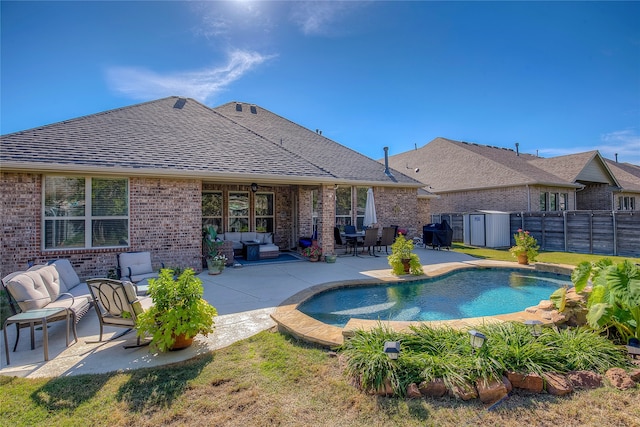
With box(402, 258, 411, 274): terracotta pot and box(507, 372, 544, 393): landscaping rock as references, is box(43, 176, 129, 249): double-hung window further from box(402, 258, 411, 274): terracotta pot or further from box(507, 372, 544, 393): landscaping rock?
box(507, 372, 544, 393): landscaping rock

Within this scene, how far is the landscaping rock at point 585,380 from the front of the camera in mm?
3153

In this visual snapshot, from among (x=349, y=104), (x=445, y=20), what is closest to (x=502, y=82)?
(x=445, y=20)

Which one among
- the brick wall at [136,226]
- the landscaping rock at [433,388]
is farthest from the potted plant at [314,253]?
the landscaping rock at [433,388]

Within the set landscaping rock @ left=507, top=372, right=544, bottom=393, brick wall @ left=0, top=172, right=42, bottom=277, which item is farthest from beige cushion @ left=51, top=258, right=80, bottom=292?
landscaping rock @ left=507, top=372, right=544, bottom=393

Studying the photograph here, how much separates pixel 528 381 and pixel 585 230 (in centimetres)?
1464

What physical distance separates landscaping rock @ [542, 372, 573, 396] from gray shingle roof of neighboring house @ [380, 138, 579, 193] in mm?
17158

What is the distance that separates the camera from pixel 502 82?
40.9ft

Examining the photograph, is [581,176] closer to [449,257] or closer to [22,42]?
[449,257]

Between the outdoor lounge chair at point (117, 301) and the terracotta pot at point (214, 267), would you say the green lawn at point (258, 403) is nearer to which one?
the outdoor lounge chair at point (117, 301)

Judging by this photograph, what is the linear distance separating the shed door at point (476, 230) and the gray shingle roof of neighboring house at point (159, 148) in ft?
25.1

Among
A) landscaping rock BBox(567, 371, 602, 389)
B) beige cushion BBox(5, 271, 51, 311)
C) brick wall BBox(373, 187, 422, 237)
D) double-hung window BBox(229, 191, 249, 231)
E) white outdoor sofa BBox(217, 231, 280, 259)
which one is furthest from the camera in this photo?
brick wall BBox(373, 187, 422, 237)

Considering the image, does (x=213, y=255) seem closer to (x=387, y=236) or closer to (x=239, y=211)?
(x=239, y=211)

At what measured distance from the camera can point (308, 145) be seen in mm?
15914

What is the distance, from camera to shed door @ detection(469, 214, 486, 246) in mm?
16400
